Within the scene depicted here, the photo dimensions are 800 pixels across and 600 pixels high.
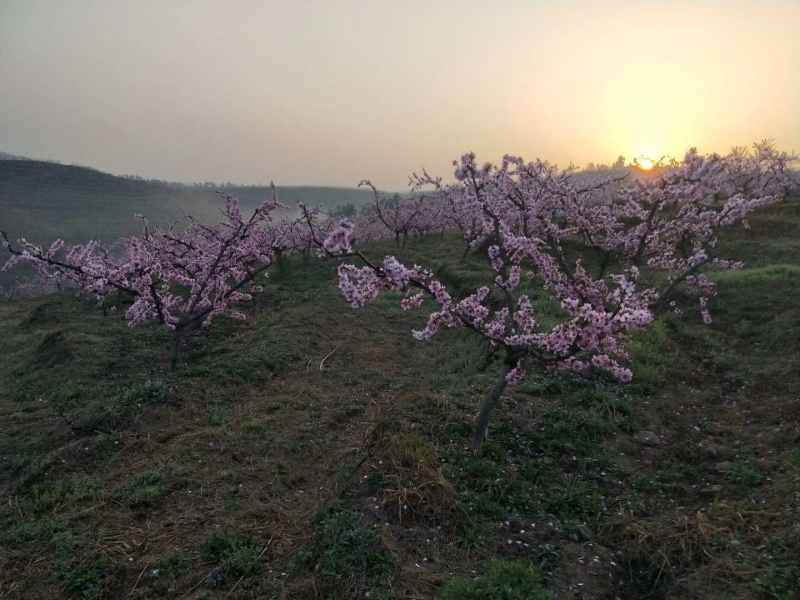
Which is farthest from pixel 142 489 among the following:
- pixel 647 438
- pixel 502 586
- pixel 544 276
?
pixel 544 276

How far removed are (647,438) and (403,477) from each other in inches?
150

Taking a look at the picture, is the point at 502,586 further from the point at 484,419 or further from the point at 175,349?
the point at 175,349

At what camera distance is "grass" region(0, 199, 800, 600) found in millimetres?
4664

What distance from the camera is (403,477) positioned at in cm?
564

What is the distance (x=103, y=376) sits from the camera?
10.9 meters

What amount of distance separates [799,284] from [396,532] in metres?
13.9

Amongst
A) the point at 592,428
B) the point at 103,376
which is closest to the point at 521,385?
the point at 592,428

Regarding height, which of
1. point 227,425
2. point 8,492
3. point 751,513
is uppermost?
point 751,513

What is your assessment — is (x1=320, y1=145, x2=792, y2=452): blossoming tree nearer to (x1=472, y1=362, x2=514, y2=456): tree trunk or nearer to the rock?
(x1=472, y1=362, x2=514, y2=456): tree trunk

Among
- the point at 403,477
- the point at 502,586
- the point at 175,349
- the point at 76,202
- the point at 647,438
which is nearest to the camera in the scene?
the point at 502,586

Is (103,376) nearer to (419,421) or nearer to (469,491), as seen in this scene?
(419,421)

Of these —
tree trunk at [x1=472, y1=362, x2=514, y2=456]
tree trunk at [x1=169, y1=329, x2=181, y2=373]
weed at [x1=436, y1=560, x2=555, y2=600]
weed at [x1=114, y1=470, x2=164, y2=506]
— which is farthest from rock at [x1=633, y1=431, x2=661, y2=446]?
tree trunk at [x1=169, y1=329, x2=181, y2=373]

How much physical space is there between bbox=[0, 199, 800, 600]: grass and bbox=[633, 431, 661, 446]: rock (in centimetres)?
11

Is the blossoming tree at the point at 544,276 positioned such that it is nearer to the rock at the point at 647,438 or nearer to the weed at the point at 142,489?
the rock at the point at 647,438
